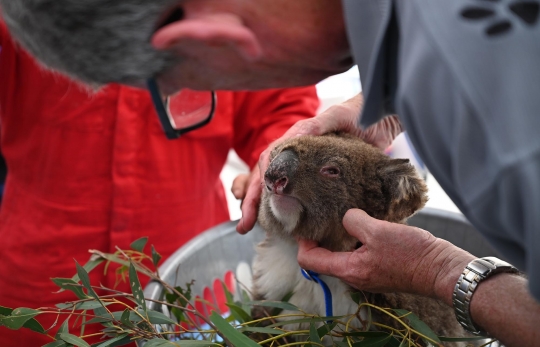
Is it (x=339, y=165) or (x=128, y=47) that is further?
(x=339, y=165)

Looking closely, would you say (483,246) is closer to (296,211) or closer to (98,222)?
(296,211)

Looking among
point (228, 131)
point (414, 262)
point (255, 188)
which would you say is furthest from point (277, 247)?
point (228, 131)

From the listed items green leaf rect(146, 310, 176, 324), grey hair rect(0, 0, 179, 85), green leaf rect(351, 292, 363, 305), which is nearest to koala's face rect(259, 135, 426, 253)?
green leaf rect(351, 292, 363, 305)

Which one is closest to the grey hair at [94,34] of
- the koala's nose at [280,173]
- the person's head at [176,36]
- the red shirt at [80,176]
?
the person's head at [176,36]

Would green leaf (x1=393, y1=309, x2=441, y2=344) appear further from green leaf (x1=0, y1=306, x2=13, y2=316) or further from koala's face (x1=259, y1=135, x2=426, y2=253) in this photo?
green leaf (x1=0, y1=306, x2=13, y2=316)

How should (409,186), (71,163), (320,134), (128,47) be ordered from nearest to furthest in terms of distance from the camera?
(128,47)
(409,186)
(320,134)
(71,163)

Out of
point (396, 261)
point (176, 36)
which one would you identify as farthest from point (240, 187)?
point (176, 36)

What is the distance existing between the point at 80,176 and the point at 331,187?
975 millimetres

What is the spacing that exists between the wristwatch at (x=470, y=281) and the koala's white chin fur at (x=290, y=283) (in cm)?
40

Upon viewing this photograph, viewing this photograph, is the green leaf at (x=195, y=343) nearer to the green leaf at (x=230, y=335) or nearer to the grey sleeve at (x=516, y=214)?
the green leaf at (x=230, y=335)

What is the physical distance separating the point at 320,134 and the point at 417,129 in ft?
2.39

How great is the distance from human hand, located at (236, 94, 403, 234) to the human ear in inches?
24.2

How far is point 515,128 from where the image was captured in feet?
1.59

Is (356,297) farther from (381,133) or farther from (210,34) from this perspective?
(210,34)
